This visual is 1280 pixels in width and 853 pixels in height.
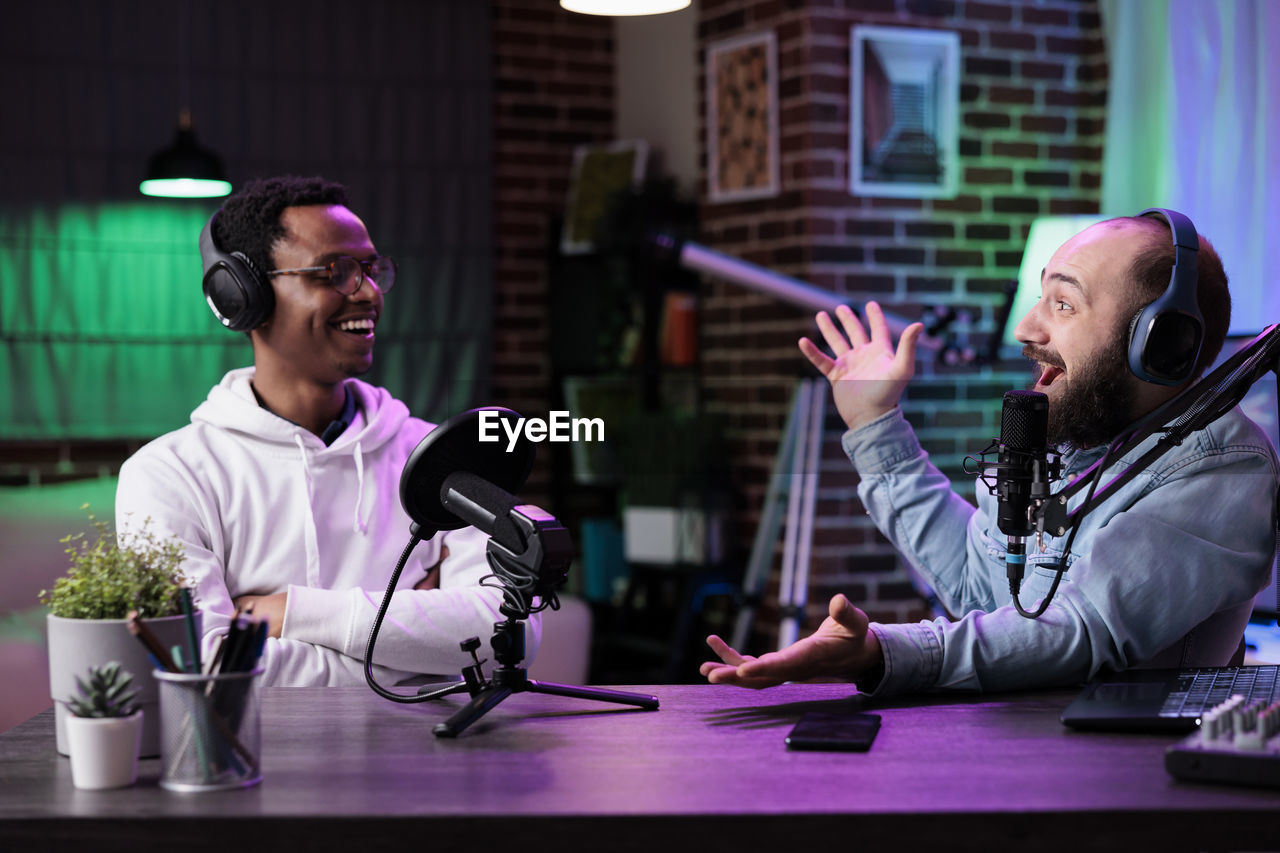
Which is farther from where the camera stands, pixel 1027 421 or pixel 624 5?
pixel 624 5

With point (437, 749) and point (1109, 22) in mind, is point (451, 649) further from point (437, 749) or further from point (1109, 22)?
point (1109, 22)

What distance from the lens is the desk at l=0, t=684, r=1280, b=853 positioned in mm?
1031

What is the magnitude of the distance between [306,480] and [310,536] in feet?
0.27

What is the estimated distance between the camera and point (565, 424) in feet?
5.12

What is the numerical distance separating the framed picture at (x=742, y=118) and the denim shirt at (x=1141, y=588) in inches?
109

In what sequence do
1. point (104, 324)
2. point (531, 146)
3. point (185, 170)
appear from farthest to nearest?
1. point (531, 146)
2. point (104, 324)
3. point (185, 170)

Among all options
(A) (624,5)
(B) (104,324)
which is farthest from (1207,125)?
(B) (104,324)

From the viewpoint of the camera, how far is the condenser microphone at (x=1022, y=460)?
1.34 m

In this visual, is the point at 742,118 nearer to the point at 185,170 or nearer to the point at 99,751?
the point at 185,170

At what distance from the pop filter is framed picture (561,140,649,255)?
3721 mm

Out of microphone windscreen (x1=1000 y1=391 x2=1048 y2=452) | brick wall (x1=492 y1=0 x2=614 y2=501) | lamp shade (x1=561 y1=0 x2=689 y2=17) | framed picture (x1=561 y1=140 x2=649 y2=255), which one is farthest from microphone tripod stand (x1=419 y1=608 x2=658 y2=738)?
brick wall (x1=492 y1=0 x2=614 y2=501)

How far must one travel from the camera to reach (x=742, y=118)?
4348 millimetres

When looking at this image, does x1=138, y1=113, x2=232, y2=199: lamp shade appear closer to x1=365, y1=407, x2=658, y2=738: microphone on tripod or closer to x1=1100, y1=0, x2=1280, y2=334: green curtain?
x1=1100, y1=0, x2=1280, y2=334: green curtain

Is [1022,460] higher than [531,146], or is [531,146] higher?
[531,146]
